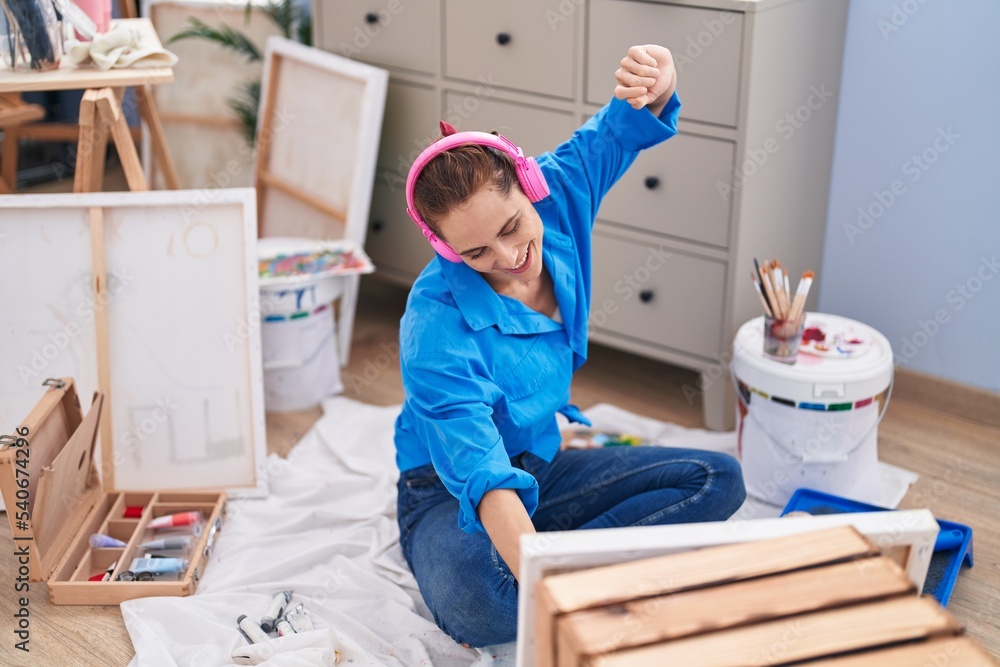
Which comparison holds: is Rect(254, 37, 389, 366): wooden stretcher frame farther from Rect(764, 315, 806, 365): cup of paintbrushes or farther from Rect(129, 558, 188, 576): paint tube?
Rect(764, 315, 806, 365): cup of paintbrushes

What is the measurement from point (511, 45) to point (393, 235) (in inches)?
27.6

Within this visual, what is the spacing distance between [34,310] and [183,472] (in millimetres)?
447

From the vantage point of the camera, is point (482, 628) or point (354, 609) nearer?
point (482, 628)

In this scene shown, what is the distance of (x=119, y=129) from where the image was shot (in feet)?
6.79

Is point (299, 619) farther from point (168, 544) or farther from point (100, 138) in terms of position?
point (100, 138)

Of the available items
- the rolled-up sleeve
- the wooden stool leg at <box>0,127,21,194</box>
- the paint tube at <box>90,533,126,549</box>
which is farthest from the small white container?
the wooden stool leg at <box>0,127,21,194</box>

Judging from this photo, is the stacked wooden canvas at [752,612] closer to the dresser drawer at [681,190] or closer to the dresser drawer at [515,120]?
the dresser drawer at [681,190]

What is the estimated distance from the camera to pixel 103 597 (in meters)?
1.83

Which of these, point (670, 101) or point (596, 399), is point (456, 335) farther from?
point (596, 399)

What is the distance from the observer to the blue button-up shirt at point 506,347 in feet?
4.62

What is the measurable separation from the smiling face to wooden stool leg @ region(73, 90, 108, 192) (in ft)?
3.13

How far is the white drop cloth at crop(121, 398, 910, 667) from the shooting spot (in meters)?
1.70

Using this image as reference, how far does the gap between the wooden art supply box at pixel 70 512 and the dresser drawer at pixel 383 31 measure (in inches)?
49.7

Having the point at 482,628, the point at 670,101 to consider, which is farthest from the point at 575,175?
the point at 482,628
